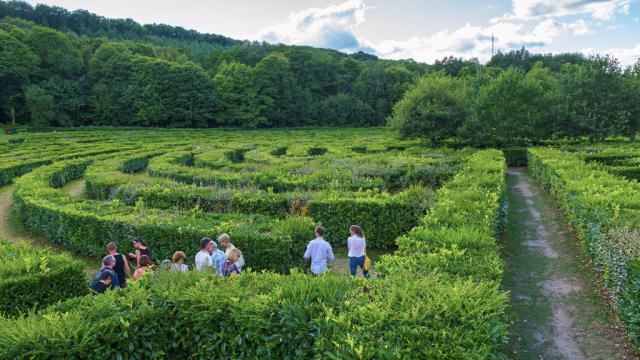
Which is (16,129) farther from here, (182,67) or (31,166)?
(31,166)

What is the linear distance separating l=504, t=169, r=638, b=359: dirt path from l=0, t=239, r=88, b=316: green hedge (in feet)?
27.0

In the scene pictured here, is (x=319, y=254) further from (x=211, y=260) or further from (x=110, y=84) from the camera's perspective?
(x=110, y=84)

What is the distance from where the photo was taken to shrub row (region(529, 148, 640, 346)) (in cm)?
718

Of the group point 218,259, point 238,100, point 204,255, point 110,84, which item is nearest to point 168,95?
point 110,84

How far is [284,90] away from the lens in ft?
253

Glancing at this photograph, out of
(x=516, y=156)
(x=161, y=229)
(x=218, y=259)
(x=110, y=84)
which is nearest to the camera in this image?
(x=218, y=259)

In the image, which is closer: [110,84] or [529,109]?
[529,109]

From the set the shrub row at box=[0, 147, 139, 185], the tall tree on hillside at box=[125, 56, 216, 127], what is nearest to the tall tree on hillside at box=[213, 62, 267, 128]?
the tall tree on hillside at box=[125, 56, 216, 127]

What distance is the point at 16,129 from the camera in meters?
52.7

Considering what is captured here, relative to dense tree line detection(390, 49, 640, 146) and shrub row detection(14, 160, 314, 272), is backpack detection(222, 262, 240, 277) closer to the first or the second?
shrub row detection(14, 160, 314, 272)

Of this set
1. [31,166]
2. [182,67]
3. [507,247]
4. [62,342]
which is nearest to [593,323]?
[507,247]

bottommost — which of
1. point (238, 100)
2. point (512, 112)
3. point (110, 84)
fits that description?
point (512, 112)

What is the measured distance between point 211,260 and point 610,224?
8.42 meters

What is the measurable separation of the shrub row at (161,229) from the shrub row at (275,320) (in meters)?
4.08
